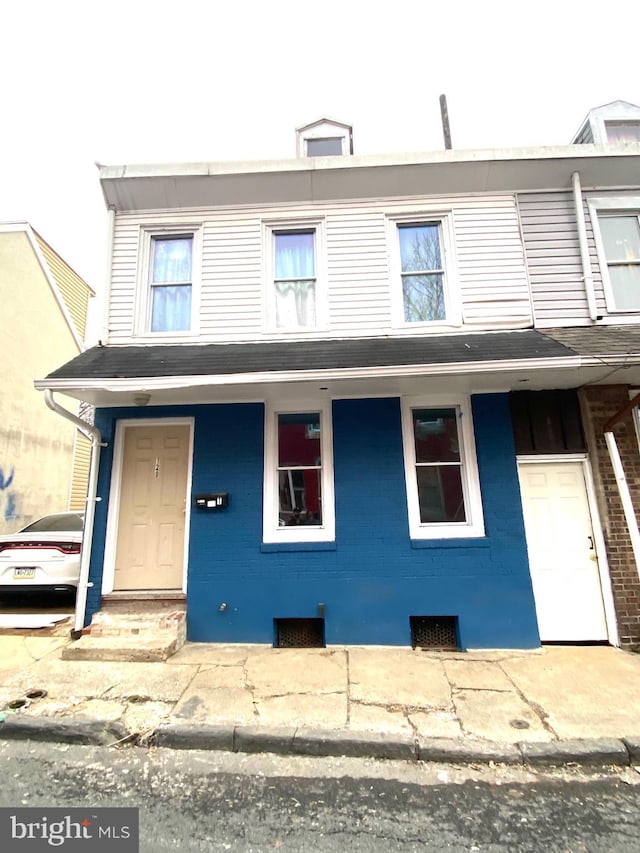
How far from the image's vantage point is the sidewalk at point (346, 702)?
297cm

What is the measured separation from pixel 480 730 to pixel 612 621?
273cm

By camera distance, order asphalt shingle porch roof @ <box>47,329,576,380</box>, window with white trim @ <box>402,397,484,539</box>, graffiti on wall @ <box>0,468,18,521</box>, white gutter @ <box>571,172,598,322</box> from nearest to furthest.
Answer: asphalt shingle porch roof @ <box>47,329,576,380</box> → window with white trim @ <box>402,397,484,539</box> → white gutter @ <box>571,172,598,322</box> → graffiti on wall @ <box>0,468,18,521</box>

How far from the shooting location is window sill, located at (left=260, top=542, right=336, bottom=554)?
4.84 metres

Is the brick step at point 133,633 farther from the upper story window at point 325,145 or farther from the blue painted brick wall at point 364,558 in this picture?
the upper story window at point 325,145

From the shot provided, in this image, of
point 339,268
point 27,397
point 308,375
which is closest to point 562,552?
point 308,375

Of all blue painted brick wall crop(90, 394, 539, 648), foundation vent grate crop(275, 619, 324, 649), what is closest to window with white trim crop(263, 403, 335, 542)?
blue painted brick wall crop(90, 394, 539, 648)

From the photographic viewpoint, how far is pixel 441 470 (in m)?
5.12

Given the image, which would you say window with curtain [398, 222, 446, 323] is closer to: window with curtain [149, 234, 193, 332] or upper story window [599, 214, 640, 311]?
upper story window [599, 214, 640, 311]

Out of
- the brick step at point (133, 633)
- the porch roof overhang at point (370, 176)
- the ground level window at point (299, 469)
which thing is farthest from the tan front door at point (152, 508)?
the porch roof overhang at point (370, 176)

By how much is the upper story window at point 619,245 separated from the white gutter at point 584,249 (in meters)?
0.23

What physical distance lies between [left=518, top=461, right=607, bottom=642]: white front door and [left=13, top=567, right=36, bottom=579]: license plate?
661 centimetres

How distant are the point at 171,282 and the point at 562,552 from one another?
255 inches

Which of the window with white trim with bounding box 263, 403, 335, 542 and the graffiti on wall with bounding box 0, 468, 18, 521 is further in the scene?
Answer: the graffiti on wall with bounding box 0, 468, 18, 521

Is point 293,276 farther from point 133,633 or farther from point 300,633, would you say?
point 133,633
